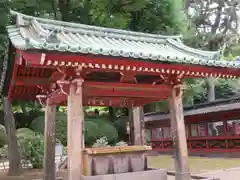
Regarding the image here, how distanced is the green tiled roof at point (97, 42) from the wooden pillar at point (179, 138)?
48.1 inches

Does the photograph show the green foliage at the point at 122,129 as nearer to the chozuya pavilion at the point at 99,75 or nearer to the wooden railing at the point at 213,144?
the wooden railing at the point at 213,144

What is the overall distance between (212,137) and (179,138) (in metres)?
11.1

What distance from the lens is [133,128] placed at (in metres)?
10.2

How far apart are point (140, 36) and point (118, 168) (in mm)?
4315

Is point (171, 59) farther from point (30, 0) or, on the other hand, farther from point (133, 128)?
point (30, 0)

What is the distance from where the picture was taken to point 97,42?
8391 mm

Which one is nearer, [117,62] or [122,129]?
[117,62]

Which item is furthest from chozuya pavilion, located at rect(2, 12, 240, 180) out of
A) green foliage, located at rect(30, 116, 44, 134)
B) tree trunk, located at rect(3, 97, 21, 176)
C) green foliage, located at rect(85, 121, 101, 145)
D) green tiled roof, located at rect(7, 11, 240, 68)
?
green foliage, located at rect(85, 121, 101, 145)

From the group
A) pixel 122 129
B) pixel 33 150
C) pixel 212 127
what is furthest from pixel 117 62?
pixel 122 129

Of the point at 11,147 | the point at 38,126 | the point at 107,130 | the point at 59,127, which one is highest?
the point at 38,126

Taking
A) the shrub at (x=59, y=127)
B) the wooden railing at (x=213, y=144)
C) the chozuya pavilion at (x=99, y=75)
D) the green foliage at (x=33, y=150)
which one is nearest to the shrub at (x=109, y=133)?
the shrub at (x=59, y=127)

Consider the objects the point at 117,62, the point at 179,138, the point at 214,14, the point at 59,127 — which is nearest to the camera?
the point at 117,62

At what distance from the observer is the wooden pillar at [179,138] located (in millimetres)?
8203

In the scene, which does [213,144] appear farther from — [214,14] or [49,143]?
[214,14]
